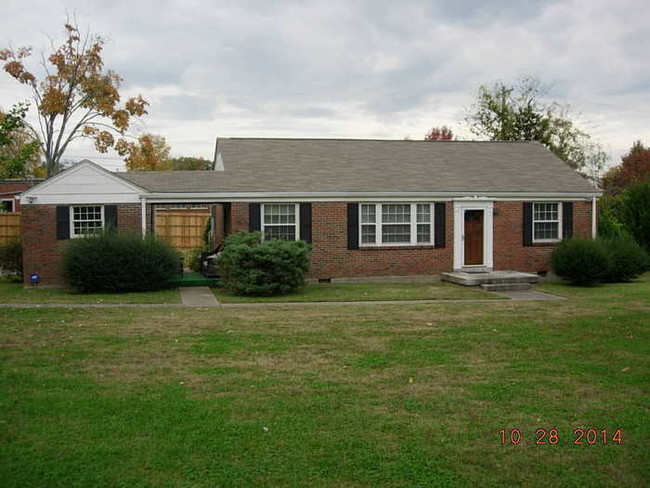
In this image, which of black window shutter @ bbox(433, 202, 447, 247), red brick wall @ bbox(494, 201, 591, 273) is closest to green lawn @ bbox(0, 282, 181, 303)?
black window shutter @ bbox(433, 202, 447, 247)

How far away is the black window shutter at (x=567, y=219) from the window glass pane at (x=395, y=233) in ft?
17.7

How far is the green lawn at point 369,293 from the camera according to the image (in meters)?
16.2

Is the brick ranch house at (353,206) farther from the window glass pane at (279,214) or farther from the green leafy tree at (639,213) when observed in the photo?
the green leafy tree at (639,213)

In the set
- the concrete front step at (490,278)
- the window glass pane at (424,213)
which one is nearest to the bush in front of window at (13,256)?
the window glass pane at (424,213)

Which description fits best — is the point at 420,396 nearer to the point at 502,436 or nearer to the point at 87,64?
the point at 502,436

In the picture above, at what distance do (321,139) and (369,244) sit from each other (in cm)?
604

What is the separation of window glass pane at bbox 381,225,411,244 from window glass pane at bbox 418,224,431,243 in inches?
14.6

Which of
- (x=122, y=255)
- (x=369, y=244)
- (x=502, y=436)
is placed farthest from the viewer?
(x=369, y=244)

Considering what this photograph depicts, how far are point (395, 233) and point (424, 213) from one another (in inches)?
45.2

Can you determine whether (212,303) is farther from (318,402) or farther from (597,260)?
(597,260)

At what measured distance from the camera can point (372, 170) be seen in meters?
21.6

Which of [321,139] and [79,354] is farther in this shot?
[321,139]

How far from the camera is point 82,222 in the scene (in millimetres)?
18438

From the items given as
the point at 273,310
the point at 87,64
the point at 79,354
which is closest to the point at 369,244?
the point at 273,310
